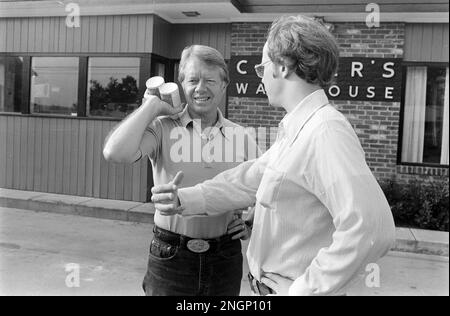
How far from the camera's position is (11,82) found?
5762mm

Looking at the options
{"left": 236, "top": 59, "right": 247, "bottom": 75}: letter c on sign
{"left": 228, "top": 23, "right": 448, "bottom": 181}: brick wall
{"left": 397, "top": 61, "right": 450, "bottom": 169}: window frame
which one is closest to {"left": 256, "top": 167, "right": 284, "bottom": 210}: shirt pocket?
{"left": 236, "top": 59, "right": 247, "bottom": 75}: letter c on sign

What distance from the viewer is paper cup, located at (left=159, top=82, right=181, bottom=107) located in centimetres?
145

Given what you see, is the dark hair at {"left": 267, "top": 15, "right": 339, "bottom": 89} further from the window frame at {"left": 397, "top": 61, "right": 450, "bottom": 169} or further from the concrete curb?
the window frame at {"left": 397, "top": 61, "right": 450, "bottom": 169}

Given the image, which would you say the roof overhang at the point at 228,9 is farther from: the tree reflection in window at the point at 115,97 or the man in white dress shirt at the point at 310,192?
the man in white dress shirt at the point at 310,192

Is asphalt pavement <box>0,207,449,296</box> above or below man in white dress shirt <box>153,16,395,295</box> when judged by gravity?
below

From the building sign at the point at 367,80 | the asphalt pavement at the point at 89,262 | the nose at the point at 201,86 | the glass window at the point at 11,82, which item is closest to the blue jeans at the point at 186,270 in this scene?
the nose at the point at 201,86

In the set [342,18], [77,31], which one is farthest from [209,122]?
[342,18]

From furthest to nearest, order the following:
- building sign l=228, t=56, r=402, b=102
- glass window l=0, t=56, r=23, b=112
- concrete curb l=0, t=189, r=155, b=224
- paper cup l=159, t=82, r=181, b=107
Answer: glass window l=0, t=56, r=23, b=112 < concrete curb l=0, t=189, r=155, b=224 < building sign l=228, t=56, r=402, b=102 < paper cup l=159, t=82, r=181, b=107

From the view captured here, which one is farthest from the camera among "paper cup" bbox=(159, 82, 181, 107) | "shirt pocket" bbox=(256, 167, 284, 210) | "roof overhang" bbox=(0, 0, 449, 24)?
"roof overhang" bbox=(0, 0, 449, 24)

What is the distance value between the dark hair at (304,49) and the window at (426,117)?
4.81 m

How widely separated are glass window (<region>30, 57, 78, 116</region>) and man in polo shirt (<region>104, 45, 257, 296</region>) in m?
3.90

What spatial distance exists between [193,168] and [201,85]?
26 centimetres

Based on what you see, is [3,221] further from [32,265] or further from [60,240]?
[32,265]

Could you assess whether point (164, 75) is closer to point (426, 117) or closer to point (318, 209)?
point (318, 209)
